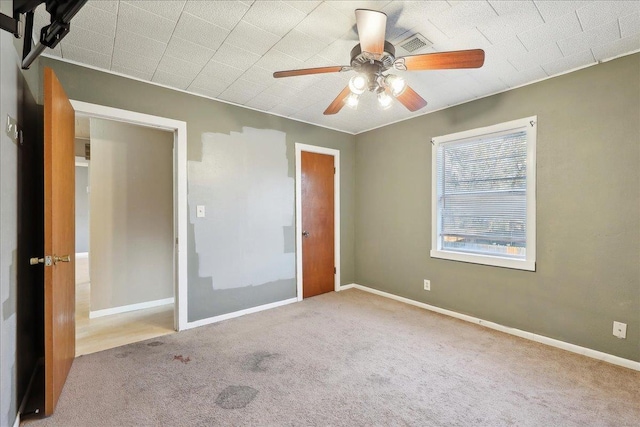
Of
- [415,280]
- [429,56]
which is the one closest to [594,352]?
[415,280]

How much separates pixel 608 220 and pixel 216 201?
12.1 feet

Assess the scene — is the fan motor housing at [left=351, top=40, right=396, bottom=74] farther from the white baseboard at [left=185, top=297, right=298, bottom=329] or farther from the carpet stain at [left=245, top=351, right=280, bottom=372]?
the white baseboard at [left=185, top=297, right=298, bottom=329]

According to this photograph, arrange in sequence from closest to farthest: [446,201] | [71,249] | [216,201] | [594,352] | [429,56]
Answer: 1. [429,56]
2. [71,249]
3. [594,352]
4. [216,201]
5. [446,201]

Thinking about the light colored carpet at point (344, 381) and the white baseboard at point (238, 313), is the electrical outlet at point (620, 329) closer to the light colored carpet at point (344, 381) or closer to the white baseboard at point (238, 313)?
the light colored carpet at point (344, 381)

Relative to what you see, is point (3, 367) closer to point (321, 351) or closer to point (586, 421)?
Answer: point (321, 351)

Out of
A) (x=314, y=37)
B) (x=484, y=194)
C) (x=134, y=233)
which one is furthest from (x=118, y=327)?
(x=484, y=194)

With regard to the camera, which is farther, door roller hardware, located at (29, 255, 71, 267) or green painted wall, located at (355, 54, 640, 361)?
green painted wall, located at (355, 54, 640, 361)

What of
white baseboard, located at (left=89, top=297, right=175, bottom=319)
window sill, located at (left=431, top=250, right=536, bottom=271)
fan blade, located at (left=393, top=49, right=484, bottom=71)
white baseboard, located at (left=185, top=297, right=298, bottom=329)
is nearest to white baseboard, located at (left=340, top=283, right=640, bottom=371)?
window sill, located at (left=431, top=250, right=536, bottom=271)

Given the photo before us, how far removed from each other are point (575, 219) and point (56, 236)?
403 cm

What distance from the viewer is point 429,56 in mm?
1734

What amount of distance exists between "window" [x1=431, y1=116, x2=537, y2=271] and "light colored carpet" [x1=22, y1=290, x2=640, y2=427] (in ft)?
2.89

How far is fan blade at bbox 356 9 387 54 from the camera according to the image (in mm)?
1531

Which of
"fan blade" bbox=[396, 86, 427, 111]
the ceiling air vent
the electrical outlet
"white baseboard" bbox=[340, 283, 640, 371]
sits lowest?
"white baseboard" bbox=[340, 283, 640, 371]

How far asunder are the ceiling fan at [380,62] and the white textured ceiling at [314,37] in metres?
0.27
